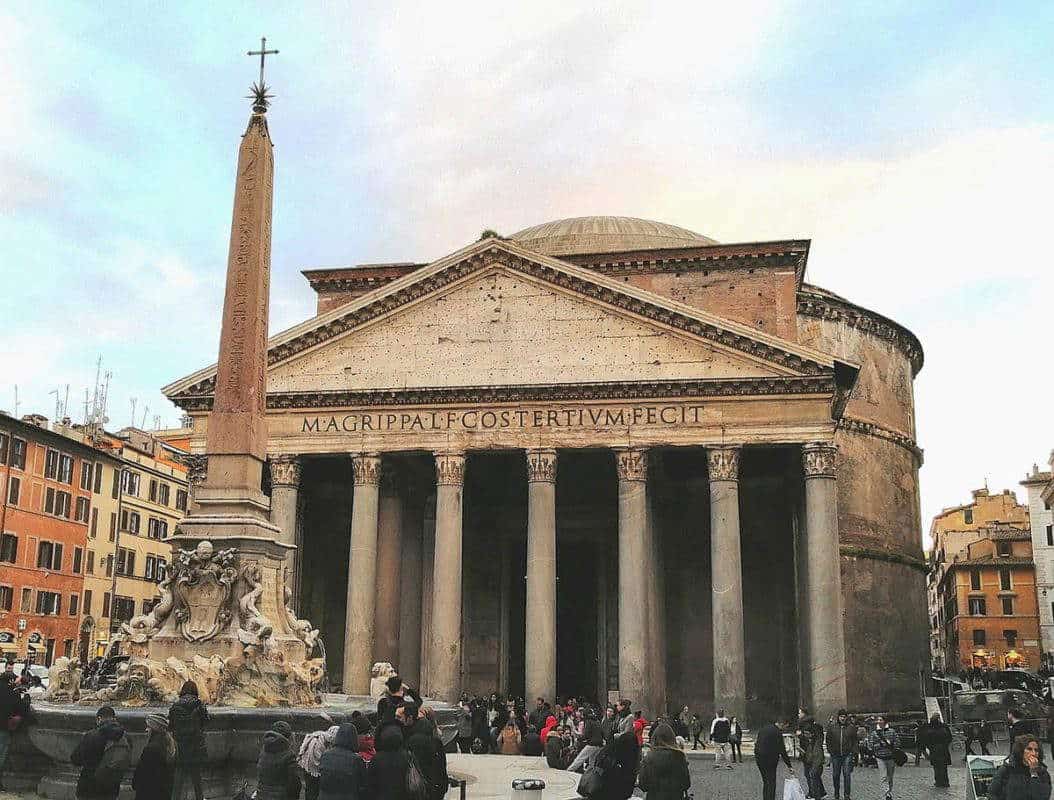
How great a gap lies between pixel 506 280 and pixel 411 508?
21.2 ft

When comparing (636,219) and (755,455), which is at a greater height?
(636,219)

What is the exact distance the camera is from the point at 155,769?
605cm

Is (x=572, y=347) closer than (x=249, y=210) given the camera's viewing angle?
No

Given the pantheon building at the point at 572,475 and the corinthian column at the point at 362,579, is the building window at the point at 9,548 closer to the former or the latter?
the pantheon building at the point at 572,475

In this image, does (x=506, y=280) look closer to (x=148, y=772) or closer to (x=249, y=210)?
(x=249, y=210)

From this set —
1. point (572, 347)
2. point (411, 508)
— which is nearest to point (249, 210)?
point (572, 347)

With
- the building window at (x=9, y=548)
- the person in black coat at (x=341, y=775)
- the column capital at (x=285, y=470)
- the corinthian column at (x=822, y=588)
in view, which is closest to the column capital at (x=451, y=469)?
the column capital at (x=285, y=470)

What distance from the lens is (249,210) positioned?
11.0m

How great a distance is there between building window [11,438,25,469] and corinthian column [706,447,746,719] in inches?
960

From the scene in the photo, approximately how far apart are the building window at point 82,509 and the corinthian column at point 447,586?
69.0 ft

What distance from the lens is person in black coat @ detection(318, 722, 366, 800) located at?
5.85m

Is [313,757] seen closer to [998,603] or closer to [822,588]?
[822,588]

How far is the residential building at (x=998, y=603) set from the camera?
58.2 metres

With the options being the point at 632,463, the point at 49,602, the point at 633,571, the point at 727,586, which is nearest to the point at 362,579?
the point at 633,571
